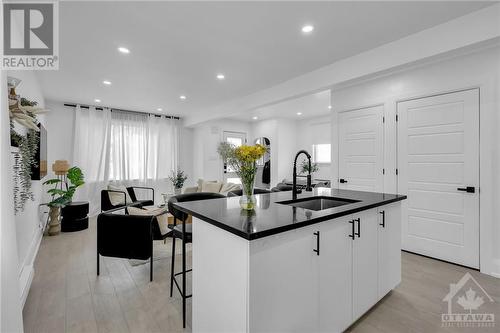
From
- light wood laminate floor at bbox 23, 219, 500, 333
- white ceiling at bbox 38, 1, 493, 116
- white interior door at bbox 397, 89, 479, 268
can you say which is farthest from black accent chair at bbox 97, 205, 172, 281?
white interior door at bbox 397, 89, 479, 268

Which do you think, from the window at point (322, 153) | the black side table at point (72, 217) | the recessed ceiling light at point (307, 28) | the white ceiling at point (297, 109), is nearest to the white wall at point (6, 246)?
the recessed ceiling light at point (307, 28)

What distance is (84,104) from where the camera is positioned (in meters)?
5.65

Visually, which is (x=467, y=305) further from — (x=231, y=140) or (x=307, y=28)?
(x=231, y=140)

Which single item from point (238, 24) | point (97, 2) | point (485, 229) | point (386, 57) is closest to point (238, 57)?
point (238, 24)

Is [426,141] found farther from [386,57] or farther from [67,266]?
[67,266]

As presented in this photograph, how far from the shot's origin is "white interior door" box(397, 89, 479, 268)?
2.71 m

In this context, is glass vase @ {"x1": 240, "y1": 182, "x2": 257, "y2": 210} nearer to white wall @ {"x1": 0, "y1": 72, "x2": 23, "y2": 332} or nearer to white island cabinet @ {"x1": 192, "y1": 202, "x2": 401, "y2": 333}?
white island cabinet @ {"x1": 192, "y1": 202, "x2": 401, "y2": 333}

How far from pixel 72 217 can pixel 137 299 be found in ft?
10.4

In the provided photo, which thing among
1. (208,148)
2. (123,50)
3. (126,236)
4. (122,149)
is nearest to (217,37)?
(123,50)

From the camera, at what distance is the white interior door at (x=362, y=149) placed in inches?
140

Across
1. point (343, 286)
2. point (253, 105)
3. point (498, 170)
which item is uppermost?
point (253, 105)

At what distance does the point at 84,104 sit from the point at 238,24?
4.97m

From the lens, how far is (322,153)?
23.5 ft

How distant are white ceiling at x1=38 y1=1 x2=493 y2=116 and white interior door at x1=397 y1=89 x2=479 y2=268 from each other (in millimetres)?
1048
